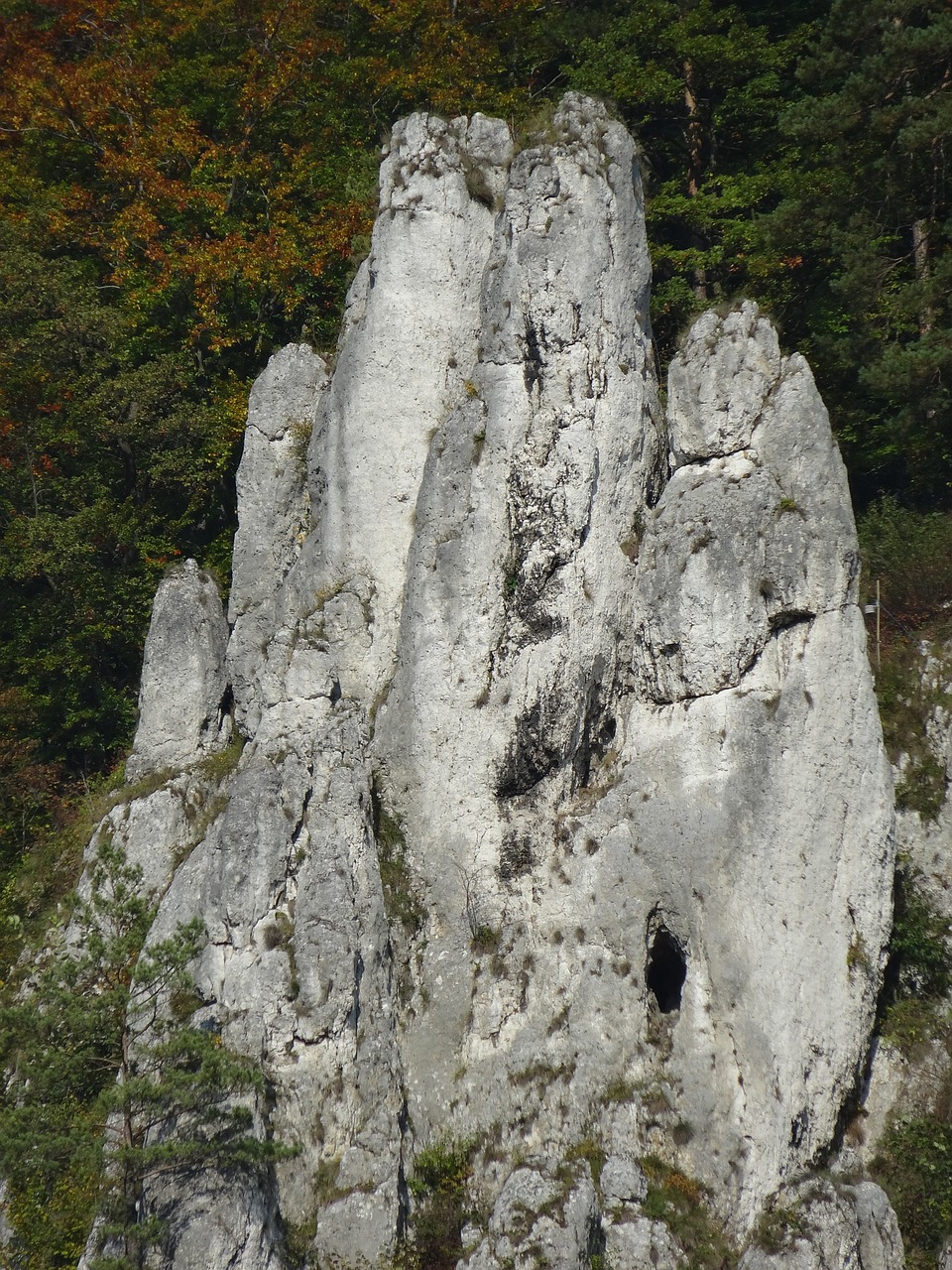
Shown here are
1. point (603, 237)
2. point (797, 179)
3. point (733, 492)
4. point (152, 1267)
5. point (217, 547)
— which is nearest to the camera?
point (152, 1267)

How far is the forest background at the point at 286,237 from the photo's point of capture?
57.6 ft

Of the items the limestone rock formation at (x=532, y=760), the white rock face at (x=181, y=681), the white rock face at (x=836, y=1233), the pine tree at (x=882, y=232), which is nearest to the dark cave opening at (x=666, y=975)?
the limestone rock formation at (x=532, y=760)

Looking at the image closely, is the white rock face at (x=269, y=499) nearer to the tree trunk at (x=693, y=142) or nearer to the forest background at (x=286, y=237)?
the forest background at (x=286, y=237)

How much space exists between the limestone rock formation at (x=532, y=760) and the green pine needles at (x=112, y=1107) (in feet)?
2.34

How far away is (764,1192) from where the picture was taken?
12.0 metres

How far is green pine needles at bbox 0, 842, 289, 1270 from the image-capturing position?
1095 centimetres

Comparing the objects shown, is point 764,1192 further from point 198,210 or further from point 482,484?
point 198,210

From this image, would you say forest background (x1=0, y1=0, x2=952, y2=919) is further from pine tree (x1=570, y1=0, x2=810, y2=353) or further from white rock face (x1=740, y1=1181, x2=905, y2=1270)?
white rock face (x1=740, y1=1181, x2=905, y2=1270)

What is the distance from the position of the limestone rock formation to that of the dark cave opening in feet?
0.13

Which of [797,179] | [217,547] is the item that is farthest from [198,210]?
[797,179]

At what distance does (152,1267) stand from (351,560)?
935 cm

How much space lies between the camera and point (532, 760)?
14.4 metres

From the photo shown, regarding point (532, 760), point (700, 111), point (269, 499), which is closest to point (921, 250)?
point (700, 111)

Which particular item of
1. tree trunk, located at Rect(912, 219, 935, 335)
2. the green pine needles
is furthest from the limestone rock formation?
tree trunk, located at Rect(912, 219, 935, 335)
